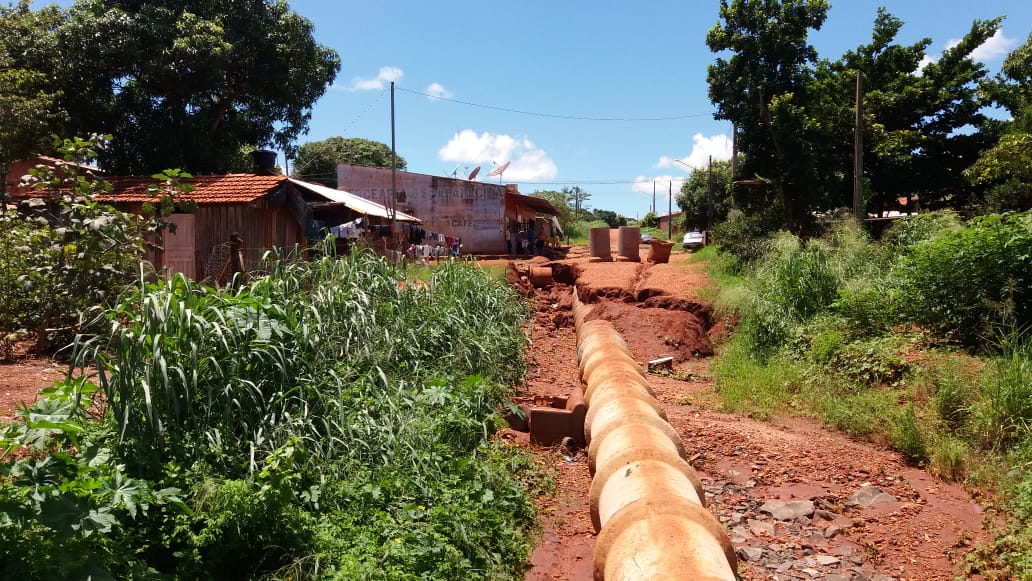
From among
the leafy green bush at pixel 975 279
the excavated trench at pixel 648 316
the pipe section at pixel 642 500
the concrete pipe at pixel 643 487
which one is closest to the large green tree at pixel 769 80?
the excavated trench at pixel 648 316

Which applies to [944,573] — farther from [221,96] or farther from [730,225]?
[221,96]

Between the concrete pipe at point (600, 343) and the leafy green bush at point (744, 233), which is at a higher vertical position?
the leafy green bush at point (744, 233)

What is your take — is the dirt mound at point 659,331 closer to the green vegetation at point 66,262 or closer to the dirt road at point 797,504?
the dirt road at point 797,504

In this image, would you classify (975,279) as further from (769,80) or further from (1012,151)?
(769,80)

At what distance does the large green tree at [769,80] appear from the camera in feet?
55.5

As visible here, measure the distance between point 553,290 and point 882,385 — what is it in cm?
895

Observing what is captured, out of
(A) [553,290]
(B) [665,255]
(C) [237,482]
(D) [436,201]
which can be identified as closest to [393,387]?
(C) [237,482]

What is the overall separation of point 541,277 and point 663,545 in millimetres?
13009

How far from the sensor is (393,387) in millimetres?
5086

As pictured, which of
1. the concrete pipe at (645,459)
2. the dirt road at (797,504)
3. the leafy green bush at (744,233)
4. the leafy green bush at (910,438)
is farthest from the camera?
the leafy green bush at (744,233)

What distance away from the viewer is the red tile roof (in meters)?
11.3

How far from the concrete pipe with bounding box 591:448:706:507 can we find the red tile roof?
9.20 metres

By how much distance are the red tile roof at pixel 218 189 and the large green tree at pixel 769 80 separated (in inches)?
472

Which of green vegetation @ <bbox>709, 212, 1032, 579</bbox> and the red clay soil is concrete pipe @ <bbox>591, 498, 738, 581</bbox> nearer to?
the red clay soil
